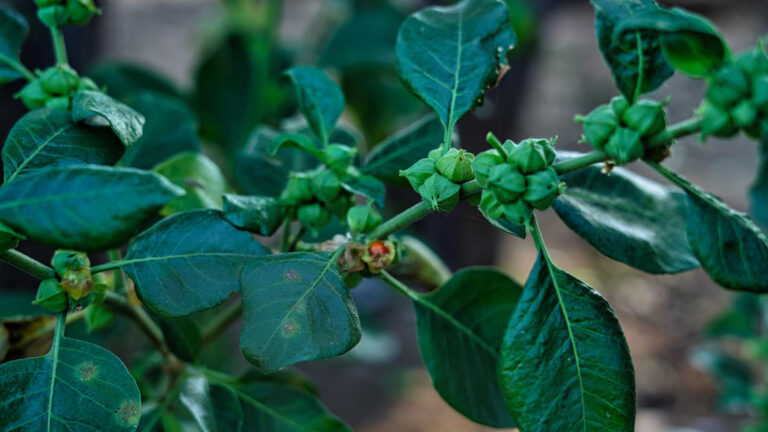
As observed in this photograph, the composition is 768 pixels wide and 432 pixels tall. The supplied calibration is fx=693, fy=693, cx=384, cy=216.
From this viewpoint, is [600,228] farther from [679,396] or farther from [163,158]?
[679,396]

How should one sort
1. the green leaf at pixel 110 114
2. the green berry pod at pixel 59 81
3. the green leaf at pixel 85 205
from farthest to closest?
1. the green berry pod at pixel 59 81
2. the green leaf at pixel 110 114
3. the green leaf at pixel 85 205

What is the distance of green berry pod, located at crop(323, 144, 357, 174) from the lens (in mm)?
770

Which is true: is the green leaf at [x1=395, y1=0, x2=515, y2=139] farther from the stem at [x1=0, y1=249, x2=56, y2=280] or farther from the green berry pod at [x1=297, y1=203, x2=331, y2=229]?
the stem at [x1=0, y1=249, x2=56, y2=280]

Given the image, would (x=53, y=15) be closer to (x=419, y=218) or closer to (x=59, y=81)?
(x=59, y=81)

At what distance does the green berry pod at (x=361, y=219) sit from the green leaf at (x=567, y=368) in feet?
0.56

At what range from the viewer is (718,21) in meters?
5.98

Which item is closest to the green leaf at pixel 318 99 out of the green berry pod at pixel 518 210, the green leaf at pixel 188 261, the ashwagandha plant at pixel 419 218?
the ashwagandha plant at pixel 419 218

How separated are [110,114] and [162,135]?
1.41 ft

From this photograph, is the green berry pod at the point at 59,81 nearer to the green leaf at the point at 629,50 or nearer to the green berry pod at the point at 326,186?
the green berry pod at the point at 326,186

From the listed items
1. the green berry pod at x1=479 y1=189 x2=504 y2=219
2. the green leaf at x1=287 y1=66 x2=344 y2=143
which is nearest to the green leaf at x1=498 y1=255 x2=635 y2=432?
the green berry pod at x1=479 y1=189 x2=504 y2=219

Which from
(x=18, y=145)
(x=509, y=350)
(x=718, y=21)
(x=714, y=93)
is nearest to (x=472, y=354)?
(x=509, y=350)

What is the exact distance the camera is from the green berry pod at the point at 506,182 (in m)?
0.57

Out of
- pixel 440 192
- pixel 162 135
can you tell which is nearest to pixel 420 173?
pixel 440 192

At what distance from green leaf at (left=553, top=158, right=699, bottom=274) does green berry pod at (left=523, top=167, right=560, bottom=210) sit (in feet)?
0.48
